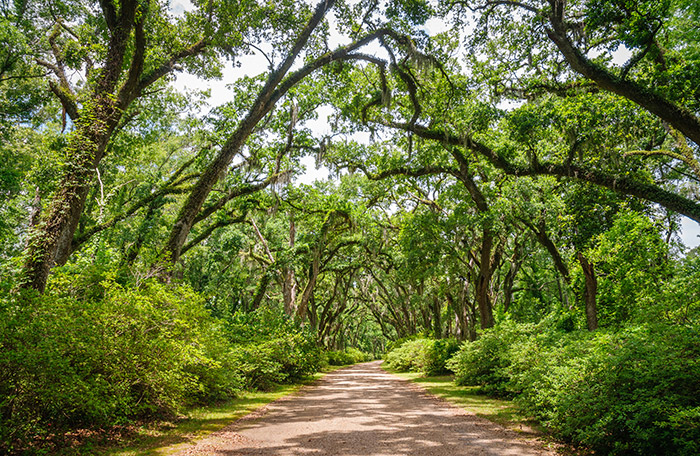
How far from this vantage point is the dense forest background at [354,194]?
4.39m

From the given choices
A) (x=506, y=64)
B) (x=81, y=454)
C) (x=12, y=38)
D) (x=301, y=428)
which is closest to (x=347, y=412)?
(x=301, y=428)

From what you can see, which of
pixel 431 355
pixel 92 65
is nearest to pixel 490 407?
pixel 431 355

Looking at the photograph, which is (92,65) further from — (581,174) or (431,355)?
(431,355)

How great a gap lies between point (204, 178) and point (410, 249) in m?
9.43

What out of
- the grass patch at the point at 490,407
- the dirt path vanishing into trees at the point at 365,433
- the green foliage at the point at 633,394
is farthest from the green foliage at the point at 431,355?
the green foliage at the point at 633,394

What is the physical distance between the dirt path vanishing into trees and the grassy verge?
26 cm

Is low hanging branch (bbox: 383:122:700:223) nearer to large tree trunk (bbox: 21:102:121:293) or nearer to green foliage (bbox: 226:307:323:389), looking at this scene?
large tree trunk (bbox: 21:102:121:293)

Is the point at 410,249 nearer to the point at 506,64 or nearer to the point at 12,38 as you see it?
the point at 506,64

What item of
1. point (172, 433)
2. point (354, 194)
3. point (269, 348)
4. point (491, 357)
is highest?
point (354, 194)

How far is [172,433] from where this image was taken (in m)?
5.44

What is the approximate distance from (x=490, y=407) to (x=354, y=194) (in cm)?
1081

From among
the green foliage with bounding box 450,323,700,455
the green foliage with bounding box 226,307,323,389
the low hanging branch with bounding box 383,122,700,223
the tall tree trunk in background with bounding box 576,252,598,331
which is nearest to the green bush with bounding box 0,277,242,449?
the green foliage with bounding box 226,307,323,389

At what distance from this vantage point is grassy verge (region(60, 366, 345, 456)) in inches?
172

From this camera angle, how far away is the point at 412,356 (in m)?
19.5
